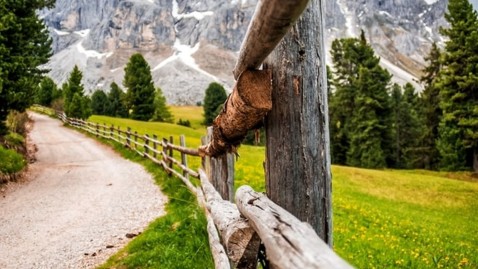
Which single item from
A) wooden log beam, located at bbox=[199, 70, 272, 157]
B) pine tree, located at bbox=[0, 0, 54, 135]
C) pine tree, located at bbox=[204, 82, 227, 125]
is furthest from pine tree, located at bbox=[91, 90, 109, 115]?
wooden log beam, located at bbox=[199, 70, 272, 157]

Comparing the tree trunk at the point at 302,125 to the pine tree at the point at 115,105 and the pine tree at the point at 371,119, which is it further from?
the pine tree at the point at 115,105

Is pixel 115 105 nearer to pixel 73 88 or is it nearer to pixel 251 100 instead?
pixel 73 88

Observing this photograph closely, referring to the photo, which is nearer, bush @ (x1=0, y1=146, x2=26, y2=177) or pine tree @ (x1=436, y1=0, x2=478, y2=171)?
bush @ (x1=0, y1=146, x2=26, y2=177)

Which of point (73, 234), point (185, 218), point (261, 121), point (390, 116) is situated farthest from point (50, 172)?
point (390, 116)

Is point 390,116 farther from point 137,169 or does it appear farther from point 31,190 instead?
point 31,190

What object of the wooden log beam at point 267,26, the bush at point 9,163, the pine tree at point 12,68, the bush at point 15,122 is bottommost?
the bush at point 9,163

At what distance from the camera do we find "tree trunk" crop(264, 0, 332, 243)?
229 centimetres

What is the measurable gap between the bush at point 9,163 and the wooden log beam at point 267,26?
13.8 meters

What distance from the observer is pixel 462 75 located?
33.9 metres

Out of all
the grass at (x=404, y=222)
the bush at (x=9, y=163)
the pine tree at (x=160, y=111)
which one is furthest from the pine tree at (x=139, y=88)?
the bush at (x=9, y=163)

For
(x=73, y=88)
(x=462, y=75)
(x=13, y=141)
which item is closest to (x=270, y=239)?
(x=13, y=141)

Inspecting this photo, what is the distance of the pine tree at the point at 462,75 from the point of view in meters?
32.7

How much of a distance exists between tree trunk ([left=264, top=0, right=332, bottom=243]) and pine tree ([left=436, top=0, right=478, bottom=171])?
115ft

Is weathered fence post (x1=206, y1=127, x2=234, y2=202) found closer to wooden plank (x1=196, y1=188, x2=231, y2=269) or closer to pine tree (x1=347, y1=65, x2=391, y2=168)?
wooden plank (x1=196, y1=188, x2=231, y2=269)
